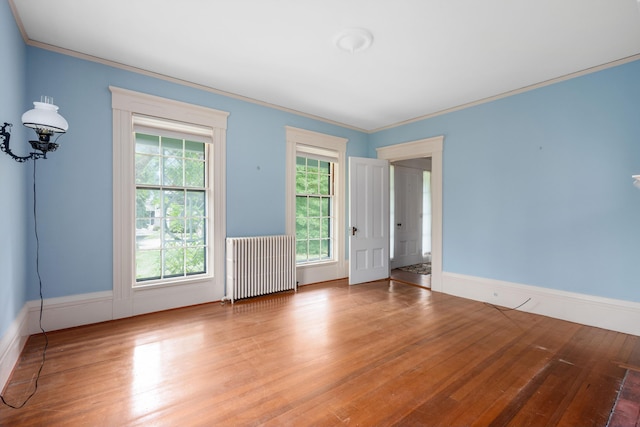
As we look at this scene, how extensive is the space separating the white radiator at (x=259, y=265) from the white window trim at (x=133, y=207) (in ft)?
0.87

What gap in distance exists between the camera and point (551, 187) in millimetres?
3604

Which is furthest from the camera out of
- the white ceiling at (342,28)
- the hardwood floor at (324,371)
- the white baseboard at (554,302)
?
the white baseboard at (554,302)

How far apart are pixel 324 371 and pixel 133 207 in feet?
9.26

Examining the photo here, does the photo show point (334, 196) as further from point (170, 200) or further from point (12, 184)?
point (12, 184)

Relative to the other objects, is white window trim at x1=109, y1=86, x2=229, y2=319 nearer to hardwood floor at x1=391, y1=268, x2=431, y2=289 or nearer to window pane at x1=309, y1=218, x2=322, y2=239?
window pane at x1=309, y1=218, x2=322, y2=239

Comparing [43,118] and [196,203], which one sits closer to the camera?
[43,118]

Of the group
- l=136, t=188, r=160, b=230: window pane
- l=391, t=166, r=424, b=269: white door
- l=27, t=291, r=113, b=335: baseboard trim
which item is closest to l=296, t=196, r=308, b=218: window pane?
l=136, t=188, r=160, b=230: window pane

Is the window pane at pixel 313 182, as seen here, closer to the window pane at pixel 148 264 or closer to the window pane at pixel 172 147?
the window pane at pixel 172 147

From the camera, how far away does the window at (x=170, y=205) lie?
359 centimetres

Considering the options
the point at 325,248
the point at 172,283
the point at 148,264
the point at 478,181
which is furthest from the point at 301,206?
the point at 478,181

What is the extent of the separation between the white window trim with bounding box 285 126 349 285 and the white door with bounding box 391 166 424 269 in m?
1.65

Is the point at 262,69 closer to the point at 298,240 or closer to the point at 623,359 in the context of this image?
the point at 298,240

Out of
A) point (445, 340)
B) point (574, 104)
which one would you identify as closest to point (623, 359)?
point (445, 340)

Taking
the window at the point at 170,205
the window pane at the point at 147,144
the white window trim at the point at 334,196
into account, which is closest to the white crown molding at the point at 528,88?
the white window trim at the point at 334,196
